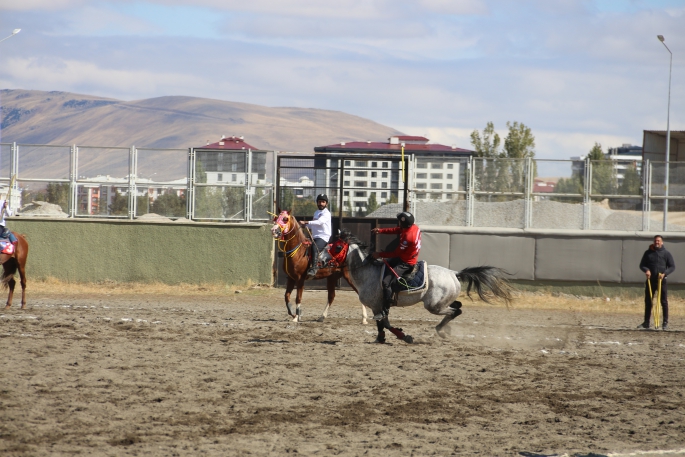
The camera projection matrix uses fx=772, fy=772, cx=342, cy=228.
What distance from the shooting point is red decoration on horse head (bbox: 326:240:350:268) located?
12938mm

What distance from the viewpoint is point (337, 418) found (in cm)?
793

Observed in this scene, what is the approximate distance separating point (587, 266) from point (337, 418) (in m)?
16.0

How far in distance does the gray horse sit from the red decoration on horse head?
3 cm

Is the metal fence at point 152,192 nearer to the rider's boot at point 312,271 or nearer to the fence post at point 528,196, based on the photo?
the fence post at point 528,196

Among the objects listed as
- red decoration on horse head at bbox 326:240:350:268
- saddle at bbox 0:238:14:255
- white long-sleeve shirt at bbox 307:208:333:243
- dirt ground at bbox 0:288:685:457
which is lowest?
dirt ground at bbox 0:288:685:457

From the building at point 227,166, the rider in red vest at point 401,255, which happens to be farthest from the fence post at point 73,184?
the rider in red vest at point 401,255

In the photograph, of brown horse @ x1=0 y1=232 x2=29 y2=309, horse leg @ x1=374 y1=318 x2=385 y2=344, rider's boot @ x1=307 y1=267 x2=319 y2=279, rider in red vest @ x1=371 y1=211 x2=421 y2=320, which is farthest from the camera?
brown horse @ x1=0 y1=232 x2=29 y2=309

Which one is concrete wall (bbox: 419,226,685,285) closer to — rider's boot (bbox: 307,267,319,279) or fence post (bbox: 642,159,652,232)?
fence post (bbox: 642,159,652,232)

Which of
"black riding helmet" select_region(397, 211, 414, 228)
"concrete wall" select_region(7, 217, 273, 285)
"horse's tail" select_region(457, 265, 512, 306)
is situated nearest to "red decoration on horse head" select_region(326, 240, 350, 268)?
"black riding helmet" select_region(397, 211, 414, 228)

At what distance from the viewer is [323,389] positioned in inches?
361

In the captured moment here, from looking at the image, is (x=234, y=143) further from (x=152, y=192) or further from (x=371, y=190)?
(x=371, y=190)

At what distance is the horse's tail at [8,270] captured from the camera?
16.2 meters

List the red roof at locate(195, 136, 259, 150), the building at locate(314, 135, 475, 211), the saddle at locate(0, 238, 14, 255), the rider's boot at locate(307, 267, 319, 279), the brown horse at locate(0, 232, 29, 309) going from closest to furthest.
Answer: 1. the rider's boot at locate(307, 267, 319, 279)
2. the saddle at locate(0, 238, 14, 255)
3. the brown horse at locate(0, 232, 29, 309)
4. the building at locate(314, 135, 475, 211)
5. the red roof at locate(195, 136, 259, 150)

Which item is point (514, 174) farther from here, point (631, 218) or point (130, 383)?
point (130, 383)
